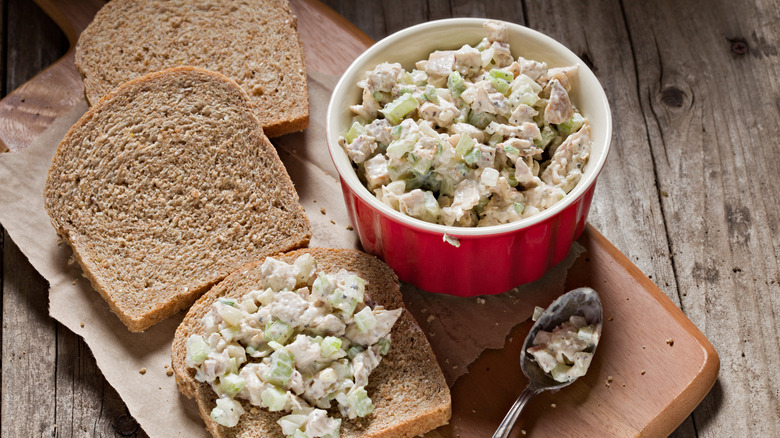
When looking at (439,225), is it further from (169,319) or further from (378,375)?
(169,319)

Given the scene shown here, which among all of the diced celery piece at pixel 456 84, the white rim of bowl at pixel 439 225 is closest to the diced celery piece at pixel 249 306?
the white rim of bowl at pixel 439 225

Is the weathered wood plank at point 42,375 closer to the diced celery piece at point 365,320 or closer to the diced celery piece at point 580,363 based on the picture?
the diced celery piece at point 365,320

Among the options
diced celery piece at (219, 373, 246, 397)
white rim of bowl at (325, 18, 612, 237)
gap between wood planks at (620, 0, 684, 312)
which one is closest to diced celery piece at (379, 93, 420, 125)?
white rim of bowl at (325, 18, 612, 237)

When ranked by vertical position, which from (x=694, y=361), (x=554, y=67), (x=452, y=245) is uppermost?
(x=554, y=67)

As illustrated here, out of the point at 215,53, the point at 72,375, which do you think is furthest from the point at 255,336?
the point at 215,53

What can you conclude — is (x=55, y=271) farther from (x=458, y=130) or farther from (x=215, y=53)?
(x=458, y=130)
